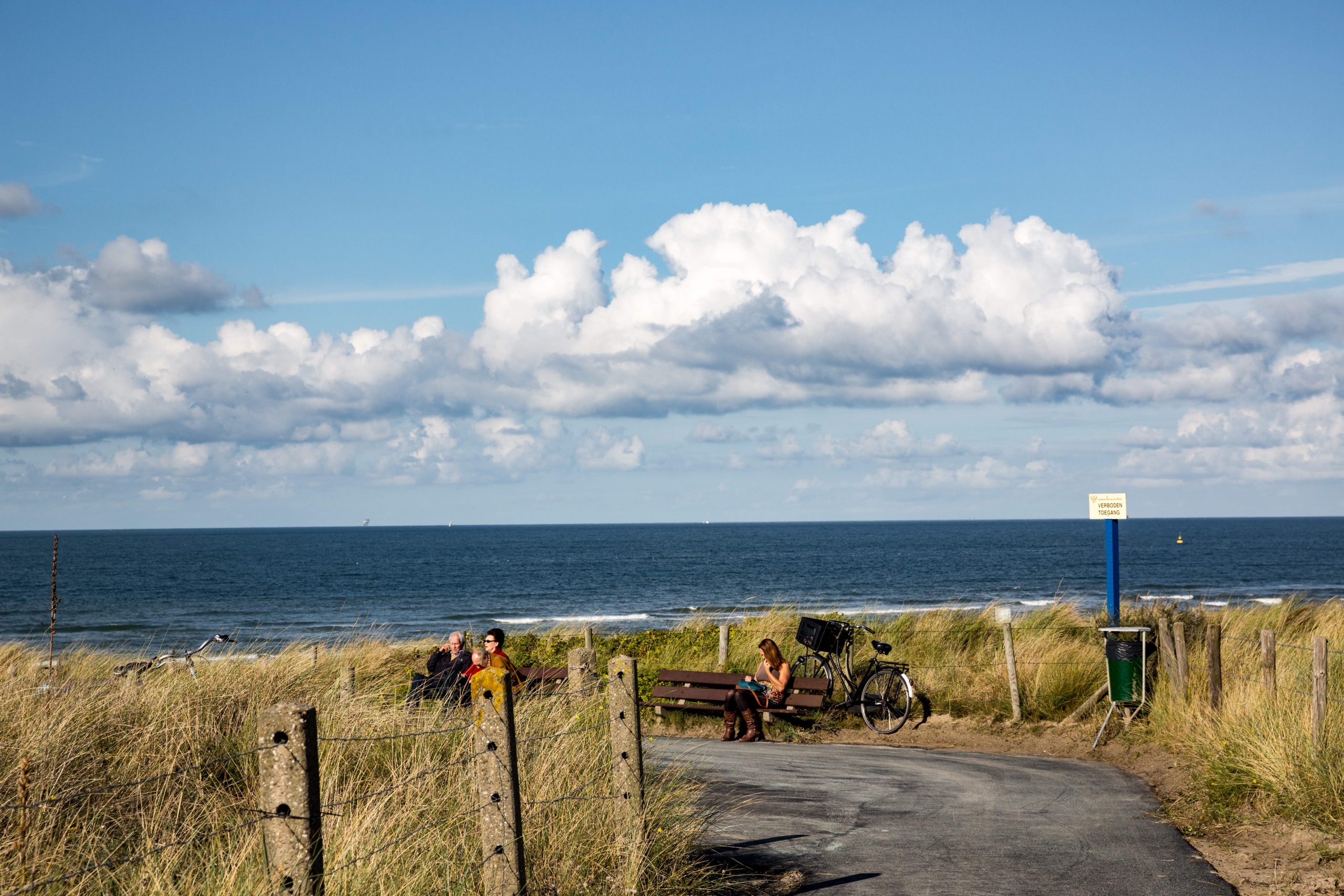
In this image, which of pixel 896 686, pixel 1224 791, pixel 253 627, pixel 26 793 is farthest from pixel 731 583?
pixel 26 793

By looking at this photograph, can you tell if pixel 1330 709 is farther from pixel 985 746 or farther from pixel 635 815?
pixel 635 815

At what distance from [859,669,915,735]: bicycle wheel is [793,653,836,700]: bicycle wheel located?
0.57 meters

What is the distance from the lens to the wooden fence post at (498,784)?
5.18 meters

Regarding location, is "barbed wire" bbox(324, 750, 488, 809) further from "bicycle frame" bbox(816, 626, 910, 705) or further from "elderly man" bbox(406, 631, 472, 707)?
"bicycle frame" bbox(816, 626, 910, 705)

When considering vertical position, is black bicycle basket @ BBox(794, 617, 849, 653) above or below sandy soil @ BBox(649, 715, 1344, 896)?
above

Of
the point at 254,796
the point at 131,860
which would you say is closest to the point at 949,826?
the point at 254,796

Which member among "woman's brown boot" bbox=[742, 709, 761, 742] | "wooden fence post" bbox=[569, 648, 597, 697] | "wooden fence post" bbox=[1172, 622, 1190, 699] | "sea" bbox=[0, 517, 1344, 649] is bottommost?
"sea" bbox=[0, 517, 1344, 649]

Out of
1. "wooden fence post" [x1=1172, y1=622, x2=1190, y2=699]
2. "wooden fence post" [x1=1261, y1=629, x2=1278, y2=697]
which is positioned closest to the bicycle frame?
"wooden fence post" [x1=1172, y1=622, x2=1190, y2=699]

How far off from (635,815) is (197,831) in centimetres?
232

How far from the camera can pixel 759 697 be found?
543 inches

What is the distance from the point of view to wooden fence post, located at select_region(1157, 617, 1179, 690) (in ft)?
40.2

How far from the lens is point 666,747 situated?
40.8 ft

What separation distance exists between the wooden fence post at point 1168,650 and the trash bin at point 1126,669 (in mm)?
231

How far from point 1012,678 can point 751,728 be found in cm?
326
